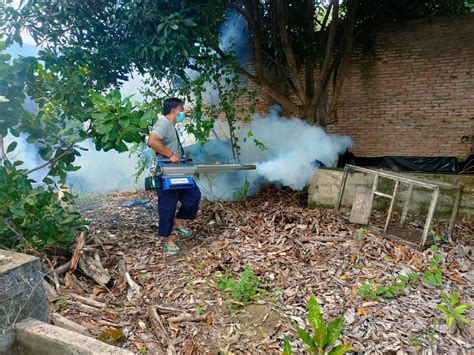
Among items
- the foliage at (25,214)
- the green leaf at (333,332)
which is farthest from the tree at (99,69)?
the green leaf at (333,332)

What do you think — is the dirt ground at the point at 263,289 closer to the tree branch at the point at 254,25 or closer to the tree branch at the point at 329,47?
the tree branch at the point at 329,47

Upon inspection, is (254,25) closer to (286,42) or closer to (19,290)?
(286,42)

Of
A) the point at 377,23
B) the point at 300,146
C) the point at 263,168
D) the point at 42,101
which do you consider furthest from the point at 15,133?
the point at 377,23

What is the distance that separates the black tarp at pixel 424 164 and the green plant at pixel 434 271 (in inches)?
163

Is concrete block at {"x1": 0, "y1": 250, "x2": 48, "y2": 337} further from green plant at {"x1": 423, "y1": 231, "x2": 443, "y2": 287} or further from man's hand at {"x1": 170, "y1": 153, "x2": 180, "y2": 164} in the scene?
green plant at {"x1": 423, "y1": 231, "x2": 443, "y2": 287}

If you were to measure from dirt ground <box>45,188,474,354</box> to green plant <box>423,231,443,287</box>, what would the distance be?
77mm


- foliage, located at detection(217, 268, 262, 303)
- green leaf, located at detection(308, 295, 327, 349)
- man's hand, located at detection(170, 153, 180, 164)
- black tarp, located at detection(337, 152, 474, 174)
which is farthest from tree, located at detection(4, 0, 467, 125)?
green leaf, located at detection(308, 295, 327, 349)

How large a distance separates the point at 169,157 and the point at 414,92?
684 centimetres

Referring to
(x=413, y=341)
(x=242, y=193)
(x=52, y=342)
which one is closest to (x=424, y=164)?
(x=242, y=193)

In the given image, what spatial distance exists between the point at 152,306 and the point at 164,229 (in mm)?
1416

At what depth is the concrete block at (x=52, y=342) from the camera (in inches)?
83.6

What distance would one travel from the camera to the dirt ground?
2.98 meters

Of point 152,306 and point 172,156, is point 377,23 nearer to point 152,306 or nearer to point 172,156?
point 172,156

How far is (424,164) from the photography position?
813cm
